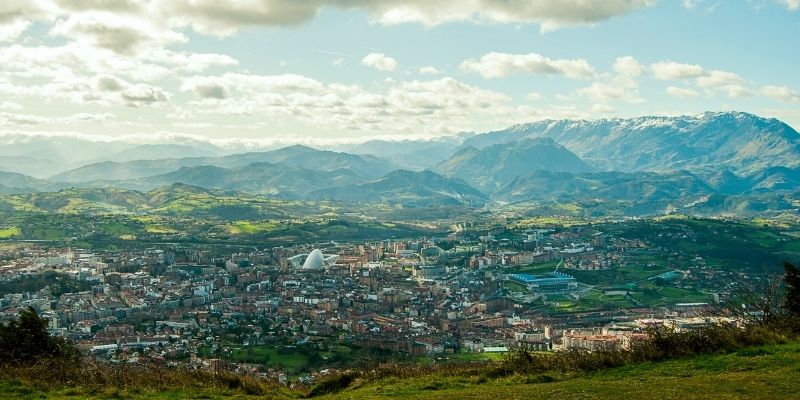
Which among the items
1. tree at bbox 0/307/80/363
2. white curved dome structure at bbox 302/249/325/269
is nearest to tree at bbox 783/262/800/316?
tree at bbox 0/307/80/363

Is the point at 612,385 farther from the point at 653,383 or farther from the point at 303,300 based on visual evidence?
the point at 303,300

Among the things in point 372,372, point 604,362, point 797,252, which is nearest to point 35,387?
point 372,372

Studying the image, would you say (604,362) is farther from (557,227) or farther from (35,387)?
(557,227)

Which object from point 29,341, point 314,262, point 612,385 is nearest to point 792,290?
point 612,385

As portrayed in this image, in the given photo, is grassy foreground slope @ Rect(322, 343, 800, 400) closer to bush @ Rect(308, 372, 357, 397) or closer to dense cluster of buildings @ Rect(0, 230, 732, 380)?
bush @ Rect(308, 372, 357, 397)

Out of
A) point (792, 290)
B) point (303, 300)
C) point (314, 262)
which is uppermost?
point (792, 290)

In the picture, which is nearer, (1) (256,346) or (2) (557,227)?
(1) (256,346)

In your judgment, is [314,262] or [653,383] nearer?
[653,383]
